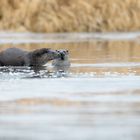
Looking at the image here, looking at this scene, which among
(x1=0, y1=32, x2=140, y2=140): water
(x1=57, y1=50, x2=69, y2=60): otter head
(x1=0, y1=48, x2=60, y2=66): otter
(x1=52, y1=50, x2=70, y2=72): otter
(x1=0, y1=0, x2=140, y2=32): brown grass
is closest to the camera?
(x1=0, y1=32, x2=140, y2=140): water

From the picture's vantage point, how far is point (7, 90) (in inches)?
262

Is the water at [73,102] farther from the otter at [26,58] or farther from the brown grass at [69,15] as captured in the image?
the brown grass at [69,15]

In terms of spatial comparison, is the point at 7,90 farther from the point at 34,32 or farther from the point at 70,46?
the point at 34,32

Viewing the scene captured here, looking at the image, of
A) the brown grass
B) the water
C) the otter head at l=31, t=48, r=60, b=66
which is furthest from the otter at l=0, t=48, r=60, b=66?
the brown grass

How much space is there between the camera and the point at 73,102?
230 inches

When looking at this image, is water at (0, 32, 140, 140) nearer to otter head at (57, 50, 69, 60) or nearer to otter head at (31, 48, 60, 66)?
otter head at (57, 50, 69, 60)

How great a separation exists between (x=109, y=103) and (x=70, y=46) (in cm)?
836

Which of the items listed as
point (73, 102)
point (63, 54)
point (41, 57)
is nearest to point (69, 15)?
point (41, 57)

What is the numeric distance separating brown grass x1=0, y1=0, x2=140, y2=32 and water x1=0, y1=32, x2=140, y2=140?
9.62m

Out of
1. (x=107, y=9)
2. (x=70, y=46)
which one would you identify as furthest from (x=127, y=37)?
(x=70, y=46)

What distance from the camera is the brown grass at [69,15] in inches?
756

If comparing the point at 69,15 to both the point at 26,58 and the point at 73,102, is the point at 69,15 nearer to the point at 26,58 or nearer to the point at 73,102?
the point at 26,58

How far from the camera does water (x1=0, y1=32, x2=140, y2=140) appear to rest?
4492 millimetres

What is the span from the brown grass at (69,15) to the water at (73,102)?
9617 mm
